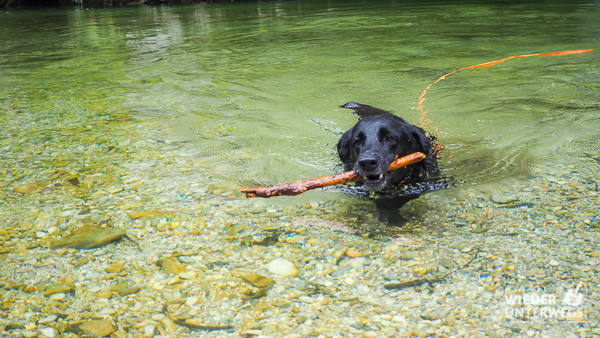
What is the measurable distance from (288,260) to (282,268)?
0.09 m

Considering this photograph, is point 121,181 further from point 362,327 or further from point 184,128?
point 362,327

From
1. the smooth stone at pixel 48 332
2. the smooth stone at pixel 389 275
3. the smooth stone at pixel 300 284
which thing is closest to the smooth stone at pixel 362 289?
the smooth stone at pixel 389 275

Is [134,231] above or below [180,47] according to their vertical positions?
below

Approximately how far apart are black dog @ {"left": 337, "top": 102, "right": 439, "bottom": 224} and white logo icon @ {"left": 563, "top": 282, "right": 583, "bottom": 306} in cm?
117

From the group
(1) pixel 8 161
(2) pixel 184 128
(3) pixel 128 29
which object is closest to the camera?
(1) pixel 8 161

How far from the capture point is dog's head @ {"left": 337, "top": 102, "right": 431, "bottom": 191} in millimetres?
3570

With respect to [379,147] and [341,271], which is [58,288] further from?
A: [379,147]

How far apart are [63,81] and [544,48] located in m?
8.44

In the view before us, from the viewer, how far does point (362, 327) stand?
233 centimetres

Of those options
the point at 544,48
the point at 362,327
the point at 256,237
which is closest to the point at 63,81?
the point at 256,237

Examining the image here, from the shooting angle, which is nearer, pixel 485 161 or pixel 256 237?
pixel 256 237

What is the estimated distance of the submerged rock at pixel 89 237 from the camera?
312 centimetres

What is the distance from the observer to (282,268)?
2.85 m

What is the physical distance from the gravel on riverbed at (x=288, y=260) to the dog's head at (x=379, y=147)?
0.30m
